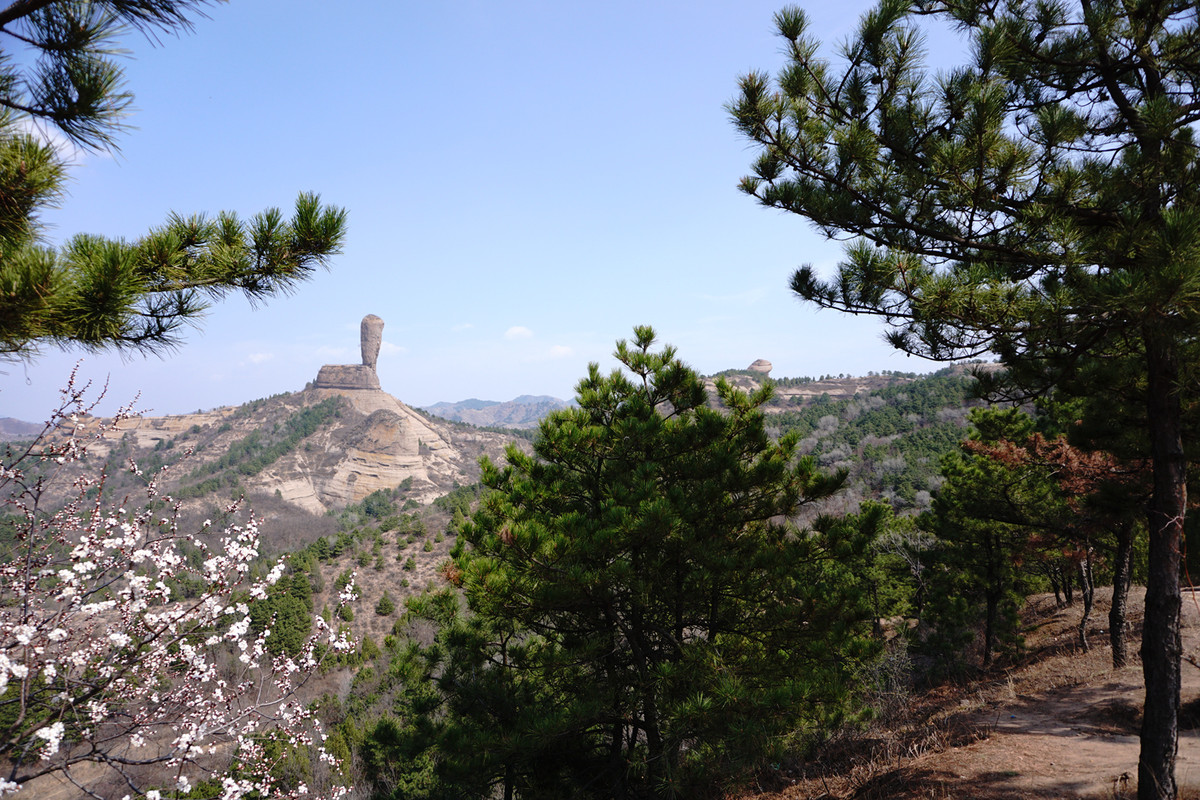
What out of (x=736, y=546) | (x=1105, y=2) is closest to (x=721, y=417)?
(x=736, y=546)

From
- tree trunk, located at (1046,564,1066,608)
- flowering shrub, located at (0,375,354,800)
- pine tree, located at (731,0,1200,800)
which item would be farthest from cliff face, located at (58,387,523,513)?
pine tree, located at (731,0,1200,800)

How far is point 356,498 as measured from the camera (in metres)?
93.1

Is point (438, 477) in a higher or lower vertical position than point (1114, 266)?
lower

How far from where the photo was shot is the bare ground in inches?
200

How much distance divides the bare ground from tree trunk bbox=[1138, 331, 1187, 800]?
73cm

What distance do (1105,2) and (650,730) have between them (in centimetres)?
773

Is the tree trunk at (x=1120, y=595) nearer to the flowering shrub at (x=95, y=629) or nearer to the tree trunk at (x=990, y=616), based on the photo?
the tree trunk at (x=990, y=616)

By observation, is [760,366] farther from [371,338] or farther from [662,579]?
[662,579]

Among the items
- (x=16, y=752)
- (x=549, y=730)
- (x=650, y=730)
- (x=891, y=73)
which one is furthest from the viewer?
(x=650, y=730)

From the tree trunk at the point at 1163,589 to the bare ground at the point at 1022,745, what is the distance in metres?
0.73

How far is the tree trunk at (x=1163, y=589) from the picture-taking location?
3971 millimetres

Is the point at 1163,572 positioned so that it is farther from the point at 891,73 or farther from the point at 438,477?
the point at 438,477

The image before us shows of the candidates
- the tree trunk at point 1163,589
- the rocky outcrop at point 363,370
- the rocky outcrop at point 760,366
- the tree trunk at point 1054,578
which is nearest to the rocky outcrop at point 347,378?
the rocky outcrop at point 363,370

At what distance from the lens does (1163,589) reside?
13.6 feet
